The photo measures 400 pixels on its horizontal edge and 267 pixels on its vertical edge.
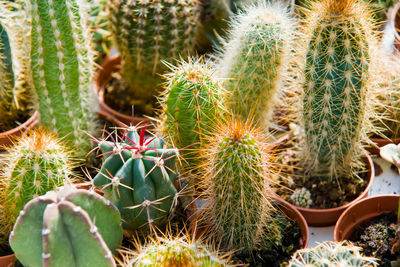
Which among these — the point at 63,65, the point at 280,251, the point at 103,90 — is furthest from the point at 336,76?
the point at 103,90

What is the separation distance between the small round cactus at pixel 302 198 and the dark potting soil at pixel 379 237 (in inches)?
8.5

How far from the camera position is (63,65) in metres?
1.82

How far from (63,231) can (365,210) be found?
3.62 ft

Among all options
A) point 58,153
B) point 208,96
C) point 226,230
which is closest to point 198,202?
point 226,230

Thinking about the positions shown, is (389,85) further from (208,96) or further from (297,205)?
(208,96)

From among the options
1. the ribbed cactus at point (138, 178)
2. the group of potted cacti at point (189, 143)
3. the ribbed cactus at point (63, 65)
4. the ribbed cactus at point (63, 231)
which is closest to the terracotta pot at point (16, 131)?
the group of potted cacti at point (189, 143)

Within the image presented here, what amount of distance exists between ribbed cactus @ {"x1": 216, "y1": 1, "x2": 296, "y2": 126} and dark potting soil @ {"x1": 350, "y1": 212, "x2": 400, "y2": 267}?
0.59 metres

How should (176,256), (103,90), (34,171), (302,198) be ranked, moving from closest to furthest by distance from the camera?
(176,256) < (34,171) < (302,198) < (103,90)

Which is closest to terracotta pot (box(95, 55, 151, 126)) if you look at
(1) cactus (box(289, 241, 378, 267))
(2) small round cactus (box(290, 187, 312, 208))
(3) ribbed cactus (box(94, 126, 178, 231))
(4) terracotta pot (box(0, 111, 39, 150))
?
(4) terracotta pot (box(0, 111, 39, 150))

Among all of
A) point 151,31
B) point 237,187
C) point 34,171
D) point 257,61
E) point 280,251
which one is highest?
point 151,31

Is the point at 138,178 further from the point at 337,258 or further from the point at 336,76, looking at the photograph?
the point at 336,76

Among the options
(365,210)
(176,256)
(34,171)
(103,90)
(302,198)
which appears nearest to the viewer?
(176,256)

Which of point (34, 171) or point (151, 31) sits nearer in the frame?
point (34, 171)

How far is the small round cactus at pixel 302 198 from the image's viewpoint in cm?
189
